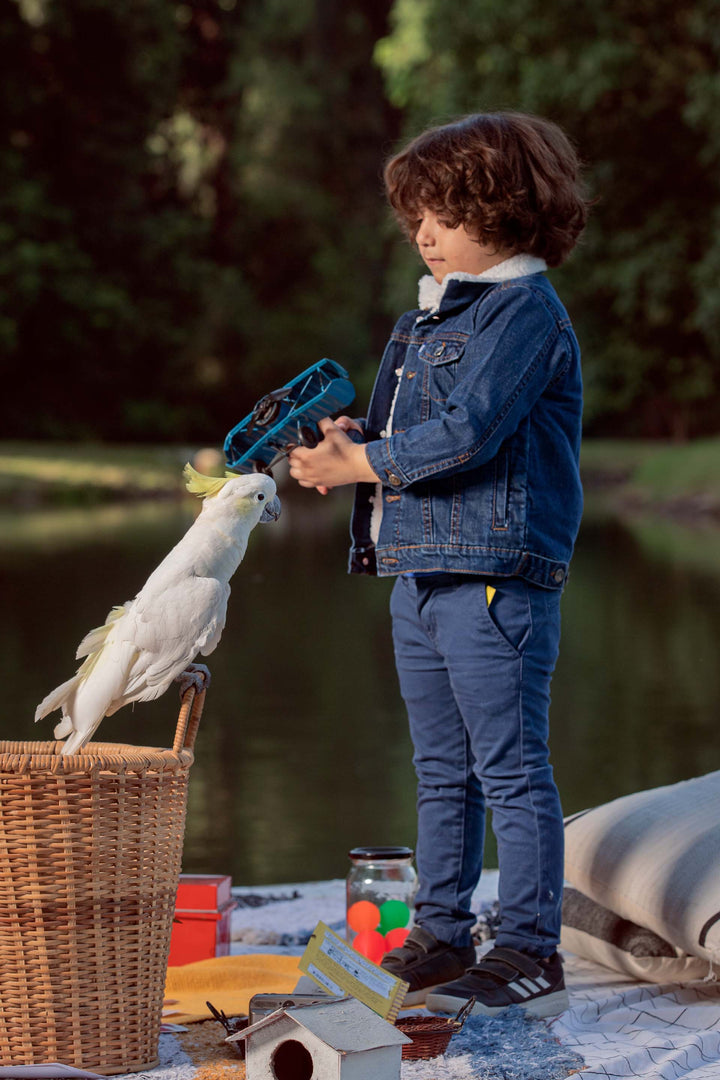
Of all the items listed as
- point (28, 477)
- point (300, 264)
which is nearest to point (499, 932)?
point (28, 477)

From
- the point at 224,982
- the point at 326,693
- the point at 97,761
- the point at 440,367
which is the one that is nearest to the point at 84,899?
the point at 97,761

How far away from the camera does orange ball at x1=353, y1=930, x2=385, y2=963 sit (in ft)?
6.85

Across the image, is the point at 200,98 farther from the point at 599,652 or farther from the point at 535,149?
the point at 535,149

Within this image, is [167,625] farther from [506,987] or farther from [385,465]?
[506,987]

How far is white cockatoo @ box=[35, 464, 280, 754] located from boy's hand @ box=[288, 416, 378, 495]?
13cm

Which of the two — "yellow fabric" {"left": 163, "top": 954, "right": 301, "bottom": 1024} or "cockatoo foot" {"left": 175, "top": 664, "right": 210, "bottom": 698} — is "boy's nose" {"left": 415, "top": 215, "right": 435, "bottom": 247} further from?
"yellow fabric" {"left": 163, "top": 954, "right": 301, "bottom": 1024}

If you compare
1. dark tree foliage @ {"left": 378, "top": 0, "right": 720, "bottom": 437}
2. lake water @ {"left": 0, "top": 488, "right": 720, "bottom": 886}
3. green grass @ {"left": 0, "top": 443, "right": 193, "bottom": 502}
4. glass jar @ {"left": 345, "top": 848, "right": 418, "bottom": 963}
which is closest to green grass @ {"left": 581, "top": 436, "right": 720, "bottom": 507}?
dark tree foliage @ {"left": 378, "top": 0, "right": 720, "bottom": 437}

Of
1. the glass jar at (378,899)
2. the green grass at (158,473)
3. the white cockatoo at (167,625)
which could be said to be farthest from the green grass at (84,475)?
the white cockatoo at (167,625)

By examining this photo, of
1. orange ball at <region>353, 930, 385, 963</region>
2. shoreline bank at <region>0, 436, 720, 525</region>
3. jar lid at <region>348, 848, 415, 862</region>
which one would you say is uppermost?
shoreline bank at <region>0, 436, 720, 525</region>

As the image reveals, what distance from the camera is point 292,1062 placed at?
5.08 ft

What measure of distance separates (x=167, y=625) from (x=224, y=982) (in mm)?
562

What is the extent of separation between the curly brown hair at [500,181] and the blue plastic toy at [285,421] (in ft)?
0.93

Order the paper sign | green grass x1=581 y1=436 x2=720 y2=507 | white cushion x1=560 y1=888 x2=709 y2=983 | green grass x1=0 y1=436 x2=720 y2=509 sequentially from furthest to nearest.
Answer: green grass x1=0 y1=436 x2=720 y2=509 → green grass x1=581 y1=436 x2=720 y2=507 → white cushion x1=560 y1=888 x2=709 y2=983 → the paper sign

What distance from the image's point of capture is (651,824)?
6.96 feet
